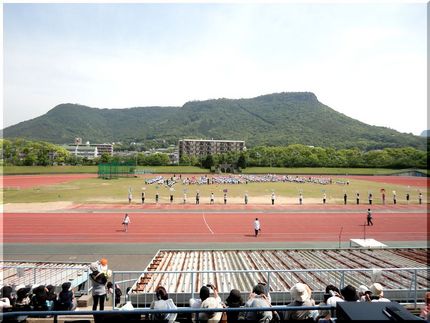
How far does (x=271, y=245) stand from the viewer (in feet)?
62.1

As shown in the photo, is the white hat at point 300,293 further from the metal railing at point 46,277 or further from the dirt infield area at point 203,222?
the dirt infield area at point 203,222

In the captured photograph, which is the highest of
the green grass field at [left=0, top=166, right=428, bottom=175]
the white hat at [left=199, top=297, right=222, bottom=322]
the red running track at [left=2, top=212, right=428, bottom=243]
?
the white hat at [left=199, top=297, right=222, bottom=322]

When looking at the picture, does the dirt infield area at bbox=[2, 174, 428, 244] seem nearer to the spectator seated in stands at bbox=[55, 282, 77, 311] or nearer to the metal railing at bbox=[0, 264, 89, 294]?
the metal railing at bbox=[0, 264, 89, 294]

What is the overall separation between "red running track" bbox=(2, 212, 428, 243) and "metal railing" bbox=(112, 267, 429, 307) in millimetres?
9549

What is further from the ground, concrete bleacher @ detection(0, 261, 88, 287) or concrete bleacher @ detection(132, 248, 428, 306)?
concrete bleacher @ detection(132, 248, 428, 306)

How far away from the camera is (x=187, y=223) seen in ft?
82.1

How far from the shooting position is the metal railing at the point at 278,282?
8.91 m

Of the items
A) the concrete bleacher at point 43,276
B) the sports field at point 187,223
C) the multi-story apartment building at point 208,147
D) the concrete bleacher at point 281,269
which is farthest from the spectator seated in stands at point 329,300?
the multi-story apartment building at point 208,147

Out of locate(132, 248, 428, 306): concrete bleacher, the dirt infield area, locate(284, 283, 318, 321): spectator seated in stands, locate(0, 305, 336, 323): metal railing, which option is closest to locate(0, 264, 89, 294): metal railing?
locate(132, 248, 428, 306): concrete bleacher

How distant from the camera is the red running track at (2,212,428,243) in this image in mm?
20766

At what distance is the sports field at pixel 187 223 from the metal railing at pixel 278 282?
609cm

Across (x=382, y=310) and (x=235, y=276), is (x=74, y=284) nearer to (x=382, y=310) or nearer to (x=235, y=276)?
(x=235, y=276)

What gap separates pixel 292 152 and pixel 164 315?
5219 inches

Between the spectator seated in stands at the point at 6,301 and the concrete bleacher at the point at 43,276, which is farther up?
the spectator seated in stands at the point at 6,301
